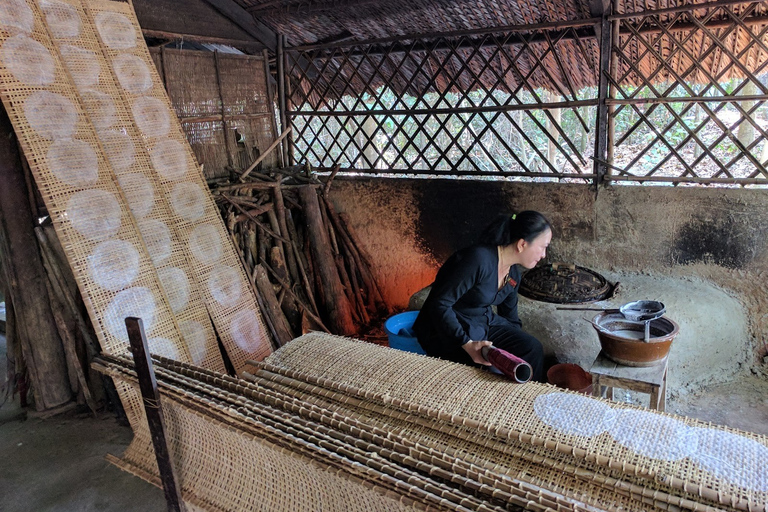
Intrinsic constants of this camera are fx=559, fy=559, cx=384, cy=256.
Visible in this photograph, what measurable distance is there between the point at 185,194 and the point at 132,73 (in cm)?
77

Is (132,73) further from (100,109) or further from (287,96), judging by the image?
(287,96)

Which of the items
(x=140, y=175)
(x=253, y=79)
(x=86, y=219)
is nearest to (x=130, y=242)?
(x=86, y=219)

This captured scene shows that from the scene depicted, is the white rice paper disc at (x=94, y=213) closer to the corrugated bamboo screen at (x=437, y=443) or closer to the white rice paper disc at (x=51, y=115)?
the white rice paper disc at (x=51, y=115)

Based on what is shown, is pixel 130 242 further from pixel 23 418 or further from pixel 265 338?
pixel 23 418

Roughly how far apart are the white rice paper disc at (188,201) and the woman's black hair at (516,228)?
1.62m

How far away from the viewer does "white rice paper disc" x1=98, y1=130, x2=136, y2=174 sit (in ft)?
9.61

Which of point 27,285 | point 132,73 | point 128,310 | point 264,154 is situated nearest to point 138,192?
point 128,310

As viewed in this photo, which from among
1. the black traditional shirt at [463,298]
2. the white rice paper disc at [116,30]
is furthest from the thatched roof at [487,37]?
the black traditional shirt at [463,298]

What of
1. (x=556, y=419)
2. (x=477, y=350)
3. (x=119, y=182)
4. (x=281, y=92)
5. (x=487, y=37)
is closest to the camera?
(x=556, y=419)

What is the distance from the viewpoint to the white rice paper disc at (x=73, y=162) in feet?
8.86

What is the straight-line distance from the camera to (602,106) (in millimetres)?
3877

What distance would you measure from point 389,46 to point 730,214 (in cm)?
283

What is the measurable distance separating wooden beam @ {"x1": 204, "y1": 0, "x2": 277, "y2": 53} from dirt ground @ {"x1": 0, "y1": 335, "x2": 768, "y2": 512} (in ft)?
10.3

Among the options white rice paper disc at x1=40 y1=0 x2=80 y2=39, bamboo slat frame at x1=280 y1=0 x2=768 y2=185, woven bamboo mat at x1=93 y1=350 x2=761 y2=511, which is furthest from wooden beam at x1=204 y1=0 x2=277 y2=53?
woven bamboo mat at x1=93 y1=350 x2=761 y2=511
